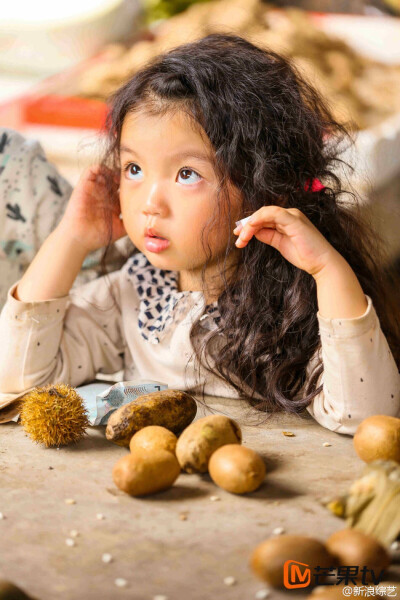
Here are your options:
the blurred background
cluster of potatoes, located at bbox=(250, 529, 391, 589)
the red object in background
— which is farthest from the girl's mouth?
the red object in background

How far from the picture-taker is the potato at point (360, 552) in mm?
606

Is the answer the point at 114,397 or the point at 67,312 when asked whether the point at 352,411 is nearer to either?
the point at 114,397

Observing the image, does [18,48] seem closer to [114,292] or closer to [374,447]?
[114,292]

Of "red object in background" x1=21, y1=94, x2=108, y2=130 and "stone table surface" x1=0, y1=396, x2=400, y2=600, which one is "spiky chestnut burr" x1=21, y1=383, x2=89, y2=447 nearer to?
"stone table surface" x1=0, y1=396, x2=400, y2=600

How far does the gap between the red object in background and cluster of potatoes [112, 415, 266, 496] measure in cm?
197

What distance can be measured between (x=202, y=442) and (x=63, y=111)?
6.86 ft

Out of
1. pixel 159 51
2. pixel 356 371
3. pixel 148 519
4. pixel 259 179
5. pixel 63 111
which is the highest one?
pixel 159 51

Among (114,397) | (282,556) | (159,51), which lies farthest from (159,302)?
(159,51)

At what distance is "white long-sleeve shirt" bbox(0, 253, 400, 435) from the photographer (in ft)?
2.94

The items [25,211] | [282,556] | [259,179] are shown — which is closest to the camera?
[282,556]

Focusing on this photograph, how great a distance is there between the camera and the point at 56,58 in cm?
A: 359

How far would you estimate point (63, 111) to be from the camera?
2631mm

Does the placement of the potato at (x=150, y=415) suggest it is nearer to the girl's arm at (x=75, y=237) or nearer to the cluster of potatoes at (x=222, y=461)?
the cluster of potatoes at (x=222, y=461)

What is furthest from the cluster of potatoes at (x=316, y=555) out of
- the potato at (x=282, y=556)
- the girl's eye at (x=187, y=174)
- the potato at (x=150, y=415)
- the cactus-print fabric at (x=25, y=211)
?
the cactus-print fabric at (x=25, y=211)
